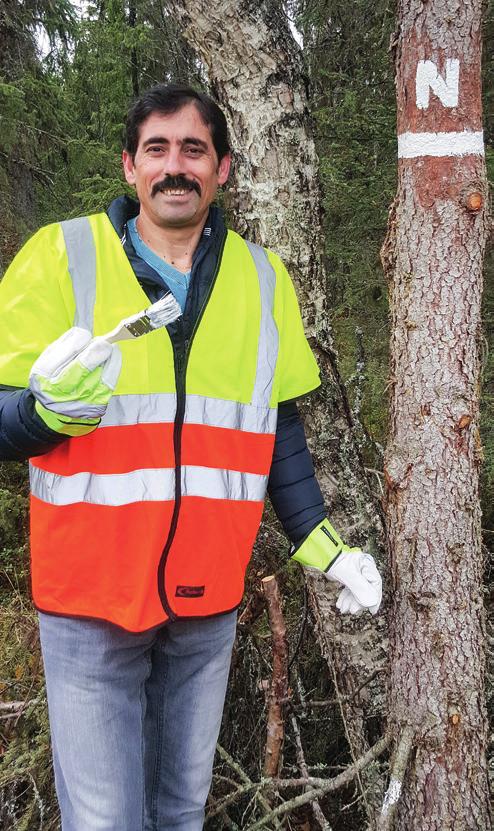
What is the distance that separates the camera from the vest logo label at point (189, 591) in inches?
69.1

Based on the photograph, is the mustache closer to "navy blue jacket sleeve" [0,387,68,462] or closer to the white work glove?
"navy blue jacket sleeve" [0,387,68,462]

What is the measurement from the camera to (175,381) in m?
1.72

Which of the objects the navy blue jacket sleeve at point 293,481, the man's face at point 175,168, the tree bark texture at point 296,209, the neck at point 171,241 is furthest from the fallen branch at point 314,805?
the man's face at point 175,168

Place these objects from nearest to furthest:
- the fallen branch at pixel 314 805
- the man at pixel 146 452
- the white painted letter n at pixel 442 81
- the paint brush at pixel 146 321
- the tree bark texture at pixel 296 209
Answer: the paint brush at pixel 146 321 < the man at pixel 146 452 < the white painted letter n at pixel 442 81 < the fallen branch at pixel 314 805 < the tree bark texture at pixel 296 209

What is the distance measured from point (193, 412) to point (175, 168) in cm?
72

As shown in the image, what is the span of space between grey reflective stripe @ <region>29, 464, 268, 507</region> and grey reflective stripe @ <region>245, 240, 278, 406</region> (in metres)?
0.31

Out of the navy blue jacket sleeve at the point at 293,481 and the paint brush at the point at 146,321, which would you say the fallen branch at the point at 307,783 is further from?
the paint brush at the point at 146,321

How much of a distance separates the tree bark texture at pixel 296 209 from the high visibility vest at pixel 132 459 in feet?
2.29

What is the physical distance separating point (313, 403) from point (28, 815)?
1785 mm

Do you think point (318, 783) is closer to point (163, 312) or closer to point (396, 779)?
point (396, 779)

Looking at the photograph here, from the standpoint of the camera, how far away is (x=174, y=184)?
182 cm

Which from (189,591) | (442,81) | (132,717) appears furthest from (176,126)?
(132,717)

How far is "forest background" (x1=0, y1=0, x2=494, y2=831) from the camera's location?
2748mm

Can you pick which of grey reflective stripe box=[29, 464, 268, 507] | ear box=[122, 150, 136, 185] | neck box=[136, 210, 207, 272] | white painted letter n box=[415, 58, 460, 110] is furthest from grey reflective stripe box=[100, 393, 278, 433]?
white painted letter n box=[415, 58, 460, 110]
